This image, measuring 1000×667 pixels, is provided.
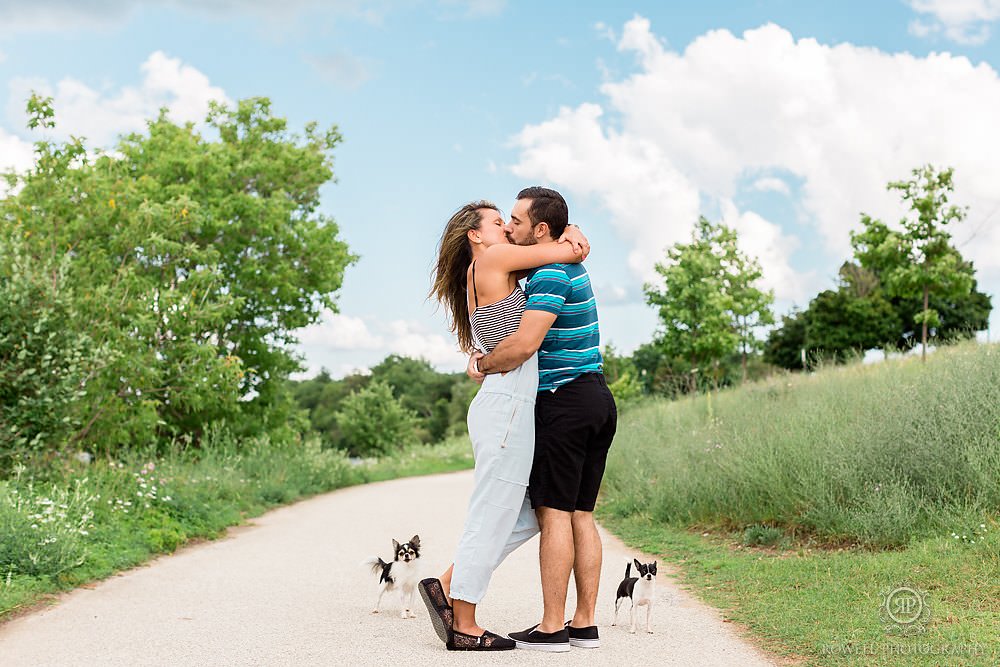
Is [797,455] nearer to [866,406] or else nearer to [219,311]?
[866,406]

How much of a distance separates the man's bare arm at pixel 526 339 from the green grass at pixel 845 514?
7.59ft

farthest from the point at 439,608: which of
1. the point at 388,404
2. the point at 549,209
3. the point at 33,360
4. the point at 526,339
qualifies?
the point at 388,404

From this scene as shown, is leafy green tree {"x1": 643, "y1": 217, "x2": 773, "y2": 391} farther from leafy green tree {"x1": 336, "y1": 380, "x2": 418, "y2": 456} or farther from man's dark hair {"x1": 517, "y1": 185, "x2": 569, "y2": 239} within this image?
leafy green tree {"x1": 336, "y1": 380, "x2": 418, "y2": 456}

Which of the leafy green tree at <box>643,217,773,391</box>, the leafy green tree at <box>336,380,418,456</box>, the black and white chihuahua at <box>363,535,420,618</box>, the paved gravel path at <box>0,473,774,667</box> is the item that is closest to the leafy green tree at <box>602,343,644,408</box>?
the leafy green tree at <box>643,217,773,391</box>

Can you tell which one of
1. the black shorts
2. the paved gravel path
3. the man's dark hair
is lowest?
the paved gravel path

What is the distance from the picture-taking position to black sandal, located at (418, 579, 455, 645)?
498 centimetres

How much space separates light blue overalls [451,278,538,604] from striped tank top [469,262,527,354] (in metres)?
0.20

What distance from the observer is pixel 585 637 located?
505cm

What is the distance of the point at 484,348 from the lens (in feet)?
16.4

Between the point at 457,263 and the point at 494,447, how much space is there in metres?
1.20

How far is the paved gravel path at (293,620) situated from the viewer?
493cm

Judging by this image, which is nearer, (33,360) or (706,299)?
(33,360)

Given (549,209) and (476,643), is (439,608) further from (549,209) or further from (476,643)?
(549,209)

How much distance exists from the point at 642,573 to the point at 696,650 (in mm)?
566
